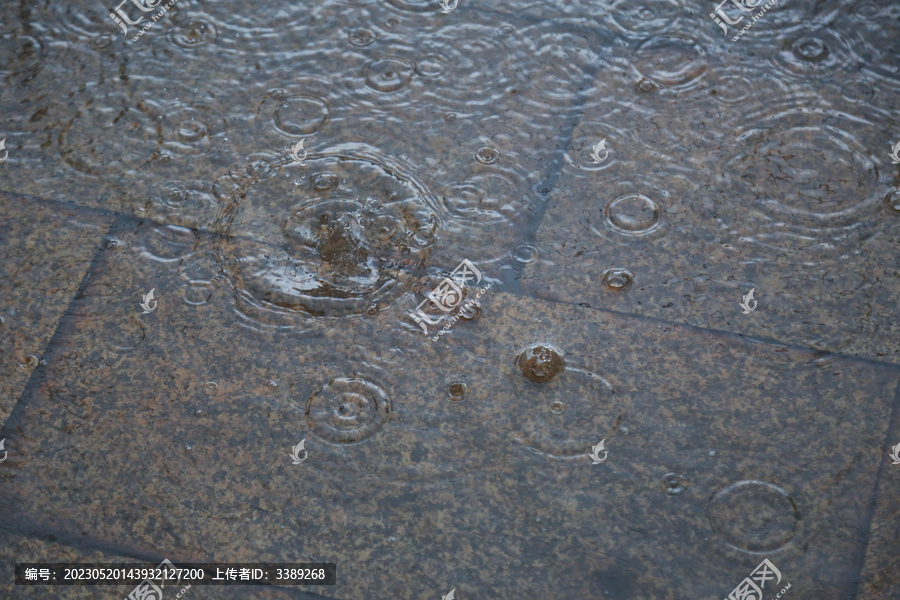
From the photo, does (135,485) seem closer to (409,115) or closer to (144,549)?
(144,549)

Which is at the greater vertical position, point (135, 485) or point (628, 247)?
point (628, 247)

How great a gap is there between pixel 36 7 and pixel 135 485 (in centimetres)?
210

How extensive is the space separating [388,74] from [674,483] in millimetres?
1690

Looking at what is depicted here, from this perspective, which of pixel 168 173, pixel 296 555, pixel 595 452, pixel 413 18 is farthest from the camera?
pixel 413 18

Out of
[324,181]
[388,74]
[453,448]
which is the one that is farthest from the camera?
[388,74]

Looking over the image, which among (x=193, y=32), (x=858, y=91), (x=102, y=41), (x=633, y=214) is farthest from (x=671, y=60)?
(x=102, y=41)

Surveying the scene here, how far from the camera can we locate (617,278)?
7.24ft

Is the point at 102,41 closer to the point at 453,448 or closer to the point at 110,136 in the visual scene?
the point at 110,136

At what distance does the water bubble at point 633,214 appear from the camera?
2.30 m

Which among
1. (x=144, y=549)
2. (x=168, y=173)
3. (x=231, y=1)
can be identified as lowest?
(x=144, y=549)

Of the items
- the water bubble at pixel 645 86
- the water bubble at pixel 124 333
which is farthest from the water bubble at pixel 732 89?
the water bubble at pixel 124 333

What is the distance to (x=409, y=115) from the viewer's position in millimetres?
2584

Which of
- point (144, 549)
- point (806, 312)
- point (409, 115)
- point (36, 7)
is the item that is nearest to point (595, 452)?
point (806, 312)

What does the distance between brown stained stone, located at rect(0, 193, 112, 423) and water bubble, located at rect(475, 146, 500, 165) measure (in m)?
1.16
